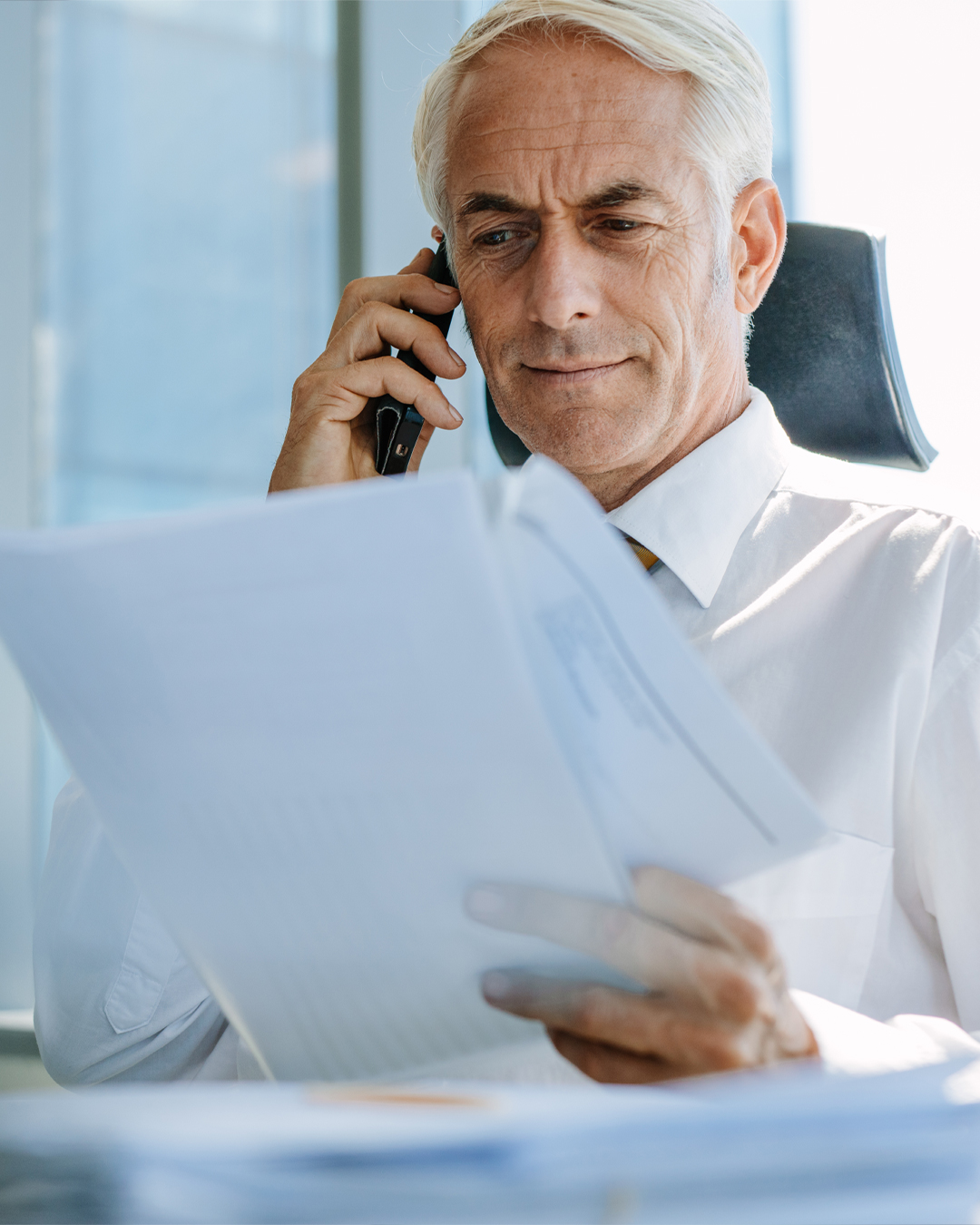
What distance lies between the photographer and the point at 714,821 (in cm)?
49

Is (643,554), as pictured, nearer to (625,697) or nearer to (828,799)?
(828,799)

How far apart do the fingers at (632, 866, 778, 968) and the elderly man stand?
0.14 meters

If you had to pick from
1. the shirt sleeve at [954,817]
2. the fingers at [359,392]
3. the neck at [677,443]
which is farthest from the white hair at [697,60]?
the shirt sleeve at [954,817]

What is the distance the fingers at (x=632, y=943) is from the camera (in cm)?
49

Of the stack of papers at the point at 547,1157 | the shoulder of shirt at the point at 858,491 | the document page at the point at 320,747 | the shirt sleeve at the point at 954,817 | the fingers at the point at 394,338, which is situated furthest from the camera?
the fingers at the point at 394,338

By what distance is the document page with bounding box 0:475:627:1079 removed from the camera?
431 millimetres

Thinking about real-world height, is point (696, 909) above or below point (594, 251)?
below

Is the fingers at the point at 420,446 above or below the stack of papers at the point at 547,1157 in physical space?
above

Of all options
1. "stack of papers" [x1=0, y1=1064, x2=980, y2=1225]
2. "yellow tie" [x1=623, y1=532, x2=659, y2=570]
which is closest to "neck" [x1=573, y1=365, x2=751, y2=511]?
"yellow tie" [x1=623, y1=532, x2=659, y2=570]

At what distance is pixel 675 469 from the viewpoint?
109 centimetres

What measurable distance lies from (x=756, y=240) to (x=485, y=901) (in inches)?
35.9

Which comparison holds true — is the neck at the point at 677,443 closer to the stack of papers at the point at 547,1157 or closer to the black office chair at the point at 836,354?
the black office chair at the point at 836,354

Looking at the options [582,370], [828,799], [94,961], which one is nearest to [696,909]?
[828,799]

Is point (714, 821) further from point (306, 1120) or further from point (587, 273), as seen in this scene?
point (587, 273)
